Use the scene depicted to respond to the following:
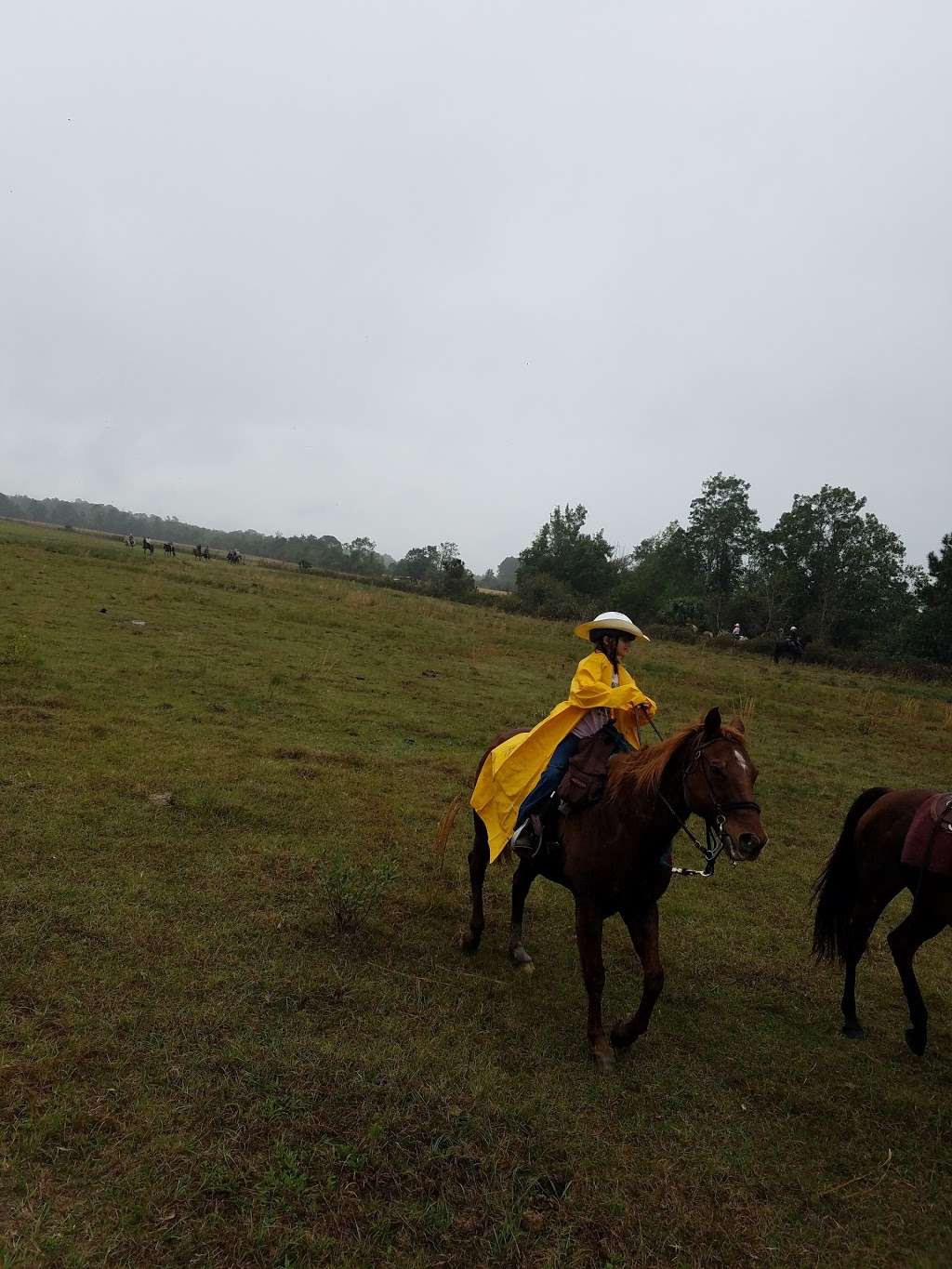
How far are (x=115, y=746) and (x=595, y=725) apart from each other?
6.26m

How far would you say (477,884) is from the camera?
5.16m

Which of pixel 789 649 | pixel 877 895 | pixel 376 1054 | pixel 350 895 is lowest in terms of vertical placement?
pixel 376 1054

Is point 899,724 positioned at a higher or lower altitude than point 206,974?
higher

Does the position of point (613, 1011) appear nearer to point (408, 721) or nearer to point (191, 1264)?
point (191, 1264)

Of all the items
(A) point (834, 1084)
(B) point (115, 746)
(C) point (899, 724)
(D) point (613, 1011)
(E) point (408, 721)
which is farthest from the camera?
(C) point (899, 724)

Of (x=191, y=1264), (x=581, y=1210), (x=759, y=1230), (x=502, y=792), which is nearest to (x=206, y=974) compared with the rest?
(x=191, y=1264)

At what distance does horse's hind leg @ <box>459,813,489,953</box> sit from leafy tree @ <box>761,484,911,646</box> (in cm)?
4615

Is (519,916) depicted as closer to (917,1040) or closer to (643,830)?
(643,830)

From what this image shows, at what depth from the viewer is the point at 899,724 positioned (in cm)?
1805

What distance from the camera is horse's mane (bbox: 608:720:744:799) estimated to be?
12.5ft

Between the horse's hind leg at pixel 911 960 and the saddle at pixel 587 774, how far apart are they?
7.74ft

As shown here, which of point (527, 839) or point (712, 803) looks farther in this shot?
point (527, 839)

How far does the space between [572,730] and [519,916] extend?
62.2 inches

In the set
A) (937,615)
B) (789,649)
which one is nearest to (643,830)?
(789,649)
